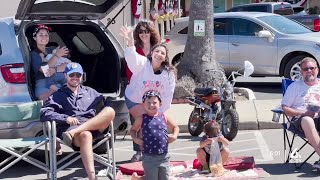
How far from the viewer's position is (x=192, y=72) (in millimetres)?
13289

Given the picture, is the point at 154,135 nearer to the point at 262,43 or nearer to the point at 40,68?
the point at 40,68

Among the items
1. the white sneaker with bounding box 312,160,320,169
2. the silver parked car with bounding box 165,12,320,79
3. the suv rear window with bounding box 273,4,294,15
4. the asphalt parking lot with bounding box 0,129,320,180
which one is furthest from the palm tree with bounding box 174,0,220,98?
the suv rear window with bounding box 273,4,294,15

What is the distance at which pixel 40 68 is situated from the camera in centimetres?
784

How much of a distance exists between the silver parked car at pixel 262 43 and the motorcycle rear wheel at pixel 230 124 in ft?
15.3

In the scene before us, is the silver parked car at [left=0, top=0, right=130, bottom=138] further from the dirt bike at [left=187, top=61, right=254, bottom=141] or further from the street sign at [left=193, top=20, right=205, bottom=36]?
the street sign at [left=193, top=20, right=205, bottom=36]

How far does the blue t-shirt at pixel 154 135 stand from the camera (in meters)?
6.26

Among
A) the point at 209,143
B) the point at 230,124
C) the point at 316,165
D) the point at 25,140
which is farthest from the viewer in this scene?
the point at 230,124

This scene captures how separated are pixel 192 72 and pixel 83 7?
5202mm

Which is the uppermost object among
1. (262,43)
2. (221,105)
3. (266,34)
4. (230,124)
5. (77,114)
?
(266,34)

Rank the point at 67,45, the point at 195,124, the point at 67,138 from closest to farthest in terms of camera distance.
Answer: the point at 67,138 → the point at 67,45 → the point at 195,124

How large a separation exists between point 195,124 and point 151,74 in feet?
9.80

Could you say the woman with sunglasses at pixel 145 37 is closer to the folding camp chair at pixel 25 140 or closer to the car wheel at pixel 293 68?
the folding camp chair at pixel 25 140

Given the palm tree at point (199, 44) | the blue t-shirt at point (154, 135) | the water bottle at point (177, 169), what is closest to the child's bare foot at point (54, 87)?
the water bottle at point (177, 169)

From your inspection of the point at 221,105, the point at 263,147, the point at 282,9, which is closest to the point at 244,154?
the point at 263,147
